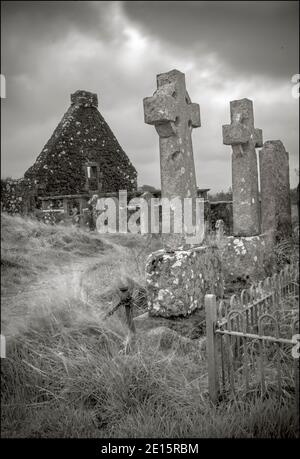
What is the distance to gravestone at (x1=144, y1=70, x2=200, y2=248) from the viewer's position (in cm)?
503

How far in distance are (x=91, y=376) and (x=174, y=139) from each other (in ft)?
10.5

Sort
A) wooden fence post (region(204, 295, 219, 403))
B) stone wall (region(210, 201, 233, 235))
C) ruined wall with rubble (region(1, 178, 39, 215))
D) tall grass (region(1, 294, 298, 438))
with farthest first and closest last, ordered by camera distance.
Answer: ruined wall with rubble (region(1, 178, 39, 215))
stone wall (region(210, 201, 233, 235))
wooden fence post (region(204, 295, 219, 403))
tall grass (region(1, 294, 298, 438))

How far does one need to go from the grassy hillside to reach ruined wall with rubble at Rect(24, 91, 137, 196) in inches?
513

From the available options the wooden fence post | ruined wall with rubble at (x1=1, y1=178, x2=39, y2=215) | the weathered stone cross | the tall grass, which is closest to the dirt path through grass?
the tall grass

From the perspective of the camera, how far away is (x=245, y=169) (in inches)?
259

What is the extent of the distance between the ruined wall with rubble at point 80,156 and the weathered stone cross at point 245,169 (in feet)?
37.4

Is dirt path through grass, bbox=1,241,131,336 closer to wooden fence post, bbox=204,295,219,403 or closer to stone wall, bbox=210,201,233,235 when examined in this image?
wooden fence post, bbox=204,295,219,403

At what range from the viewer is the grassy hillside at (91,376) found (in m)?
2.91

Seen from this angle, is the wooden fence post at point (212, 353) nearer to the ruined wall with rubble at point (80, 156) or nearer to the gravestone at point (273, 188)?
the gravestone at point (273, 188)

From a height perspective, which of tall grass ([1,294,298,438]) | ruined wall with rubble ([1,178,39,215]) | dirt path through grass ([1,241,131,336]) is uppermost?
ruined wall with rubble ([1,178,39,215])
